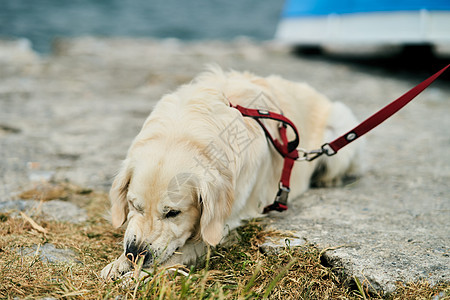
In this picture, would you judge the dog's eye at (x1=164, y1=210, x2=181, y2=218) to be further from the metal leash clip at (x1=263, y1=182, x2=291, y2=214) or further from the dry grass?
the metal leash clip at (x1=263, y1=182, x2=291, y2=214)

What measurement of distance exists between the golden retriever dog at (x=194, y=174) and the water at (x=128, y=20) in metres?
10.8

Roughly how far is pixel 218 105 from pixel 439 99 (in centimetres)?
504

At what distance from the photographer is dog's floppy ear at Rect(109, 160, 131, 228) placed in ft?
8.30

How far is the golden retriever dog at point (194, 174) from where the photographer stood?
224 centimetres

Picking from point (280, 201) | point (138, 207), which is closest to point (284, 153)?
point (280, 201)

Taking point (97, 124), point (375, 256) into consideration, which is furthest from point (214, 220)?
point (97, 124)

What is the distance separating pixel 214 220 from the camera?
242 centimetres

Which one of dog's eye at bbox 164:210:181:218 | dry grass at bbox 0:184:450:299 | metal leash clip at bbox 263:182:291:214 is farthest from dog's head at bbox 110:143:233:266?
metal leash clip at bbox 263:182:291:214

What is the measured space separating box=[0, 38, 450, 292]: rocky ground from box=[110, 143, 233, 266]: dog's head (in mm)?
554

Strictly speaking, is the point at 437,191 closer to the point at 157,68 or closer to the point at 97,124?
the point at 97,124

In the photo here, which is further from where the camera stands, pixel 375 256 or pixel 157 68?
pixel 157 68

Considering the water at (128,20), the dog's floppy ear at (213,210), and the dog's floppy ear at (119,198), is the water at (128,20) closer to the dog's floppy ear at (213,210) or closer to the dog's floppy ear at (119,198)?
the dog's floppy ear at (119,198)

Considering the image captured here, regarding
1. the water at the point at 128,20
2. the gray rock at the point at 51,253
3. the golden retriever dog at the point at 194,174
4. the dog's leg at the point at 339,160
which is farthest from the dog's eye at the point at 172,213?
the water at the point at 128,20

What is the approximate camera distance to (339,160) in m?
3.76
